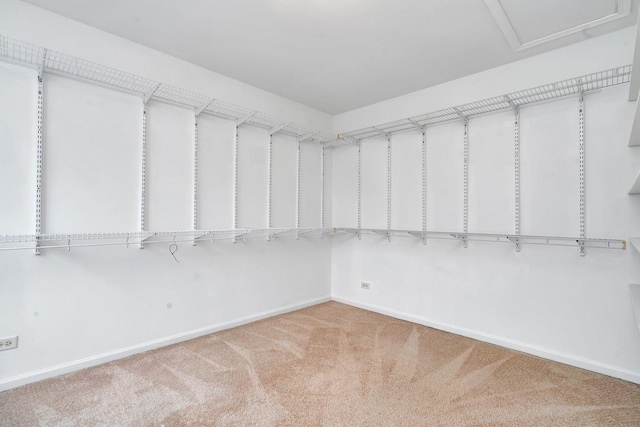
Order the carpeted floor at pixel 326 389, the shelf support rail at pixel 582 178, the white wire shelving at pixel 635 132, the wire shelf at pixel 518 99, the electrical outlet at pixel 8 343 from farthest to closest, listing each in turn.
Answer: the shelf support rail at pixel 582 178, the wire shelf at pixel 518 99, the electrical outlet at pixel 8 343, the carpeted floor at pixel 326 389, the white wire shelving at pixel 635 132

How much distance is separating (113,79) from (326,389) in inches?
105

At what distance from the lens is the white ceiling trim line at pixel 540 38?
1.99m

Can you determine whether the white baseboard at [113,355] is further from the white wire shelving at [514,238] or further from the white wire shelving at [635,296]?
the white wire shelving at [635,296]

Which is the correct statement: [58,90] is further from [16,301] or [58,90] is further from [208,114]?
[16,301]

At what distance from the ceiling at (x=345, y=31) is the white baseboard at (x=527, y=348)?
94.7 inches

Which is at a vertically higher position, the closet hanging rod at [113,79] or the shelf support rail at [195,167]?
the closet hanging rod at [113,79]

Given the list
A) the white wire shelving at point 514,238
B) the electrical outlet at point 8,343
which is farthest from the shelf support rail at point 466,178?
the electrical outlet at point 8,343

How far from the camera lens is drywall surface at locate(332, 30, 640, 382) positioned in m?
2.29

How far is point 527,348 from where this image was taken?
2.62 m

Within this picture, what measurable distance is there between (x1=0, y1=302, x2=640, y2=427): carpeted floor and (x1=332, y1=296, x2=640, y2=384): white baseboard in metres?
0.08

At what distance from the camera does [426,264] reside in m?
3.31

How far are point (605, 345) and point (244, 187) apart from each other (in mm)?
3254

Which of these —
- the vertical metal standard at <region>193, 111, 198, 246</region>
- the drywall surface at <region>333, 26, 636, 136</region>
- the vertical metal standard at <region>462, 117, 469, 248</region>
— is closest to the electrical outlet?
the vertical metal standard at <region>193, 111, 198, 246</region>

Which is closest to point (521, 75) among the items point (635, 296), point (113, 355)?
point (635, 296)
